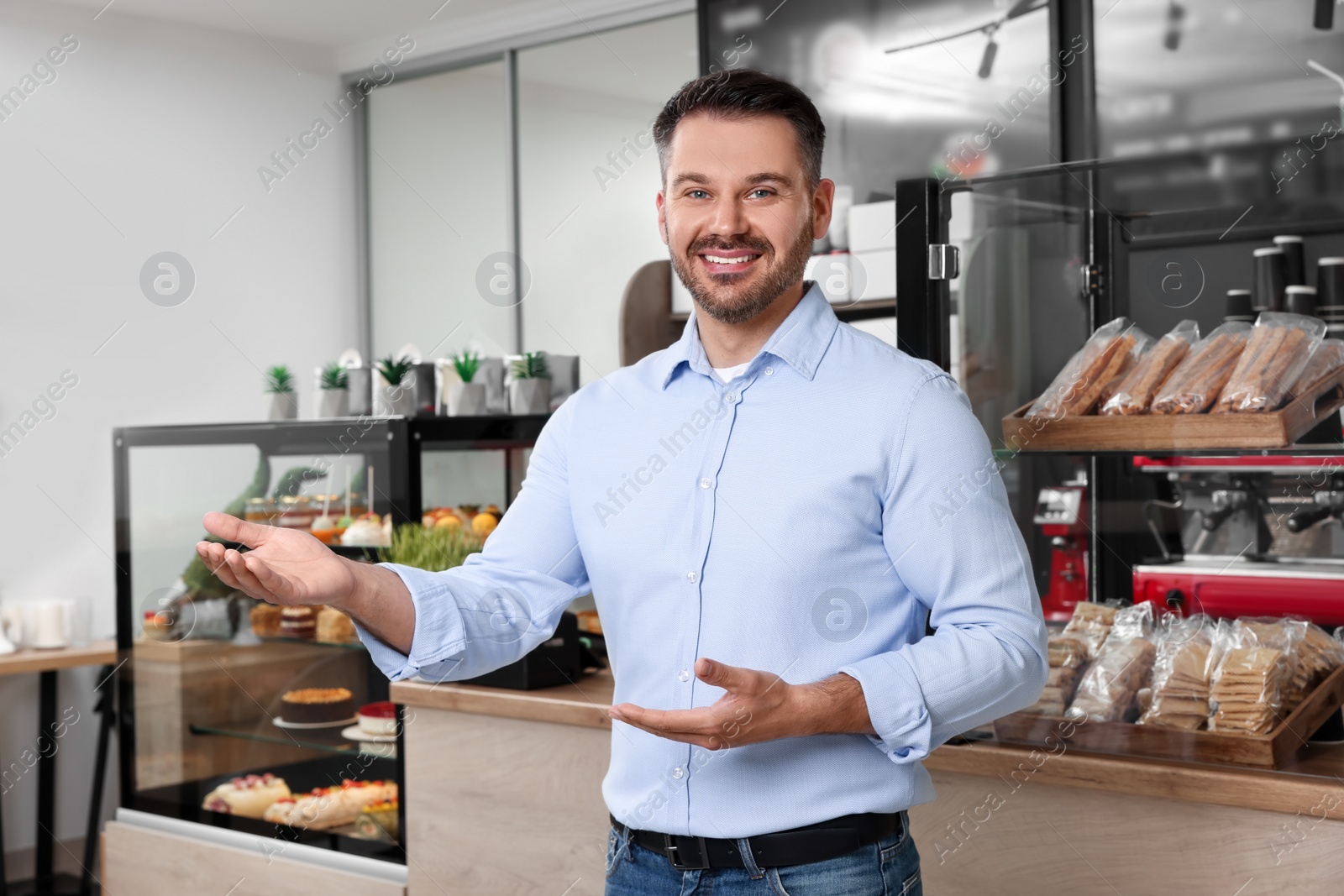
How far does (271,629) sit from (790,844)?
2238 mm

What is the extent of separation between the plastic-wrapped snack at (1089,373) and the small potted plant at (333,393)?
198 centimetres

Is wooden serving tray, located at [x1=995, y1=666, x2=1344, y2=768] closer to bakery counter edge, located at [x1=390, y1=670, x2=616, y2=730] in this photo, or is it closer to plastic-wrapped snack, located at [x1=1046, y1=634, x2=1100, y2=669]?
plastic-wrapped snack, located at [x1=1046, y1=634, x2=1100, y2=669]

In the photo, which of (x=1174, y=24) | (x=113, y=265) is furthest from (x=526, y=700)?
(x=113, y=265)

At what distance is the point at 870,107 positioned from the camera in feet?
11.7

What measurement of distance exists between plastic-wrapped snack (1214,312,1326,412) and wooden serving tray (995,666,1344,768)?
40 centimetres


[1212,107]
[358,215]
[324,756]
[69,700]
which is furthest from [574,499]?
[358,215]

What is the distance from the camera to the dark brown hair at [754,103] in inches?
52.3

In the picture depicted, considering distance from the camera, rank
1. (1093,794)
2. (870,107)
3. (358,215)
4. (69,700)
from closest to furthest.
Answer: (1093,794), (870,107), (69,700), (358,215)

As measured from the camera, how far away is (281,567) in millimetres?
1219

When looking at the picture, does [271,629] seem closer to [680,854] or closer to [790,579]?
[680,854]

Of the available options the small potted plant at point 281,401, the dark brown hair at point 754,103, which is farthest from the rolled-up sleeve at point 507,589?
the small potted plant at point 281,401

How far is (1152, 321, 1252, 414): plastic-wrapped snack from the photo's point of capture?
1753 mm

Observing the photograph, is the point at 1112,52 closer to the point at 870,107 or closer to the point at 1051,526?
the point at 870,107

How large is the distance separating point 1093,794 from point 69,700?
3.50 meters
